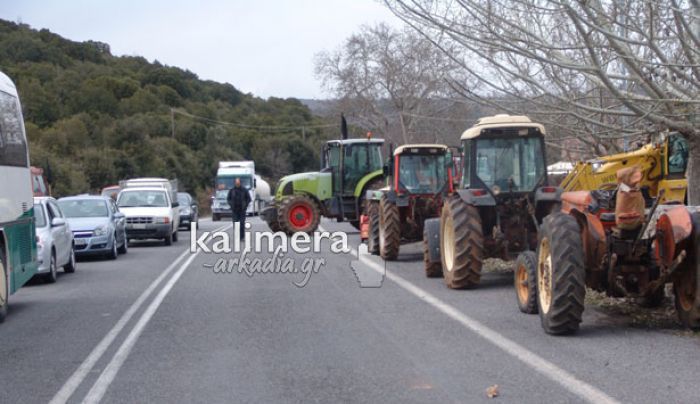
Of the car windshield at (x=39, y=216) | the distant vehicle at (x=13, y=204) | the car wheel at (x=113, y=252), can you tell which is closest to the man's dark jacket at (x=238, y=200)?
the car wheel at (x=113, y=252)

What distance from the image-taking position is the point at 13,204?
12969 mm

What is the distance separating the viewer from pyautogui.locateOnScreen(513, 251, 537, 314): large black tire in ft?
36.6

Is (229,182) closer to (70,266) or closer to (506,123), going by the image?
(70,266)

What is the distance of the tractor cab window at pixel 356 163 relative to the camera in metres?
28.2

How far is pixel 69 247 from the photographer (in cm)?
1877

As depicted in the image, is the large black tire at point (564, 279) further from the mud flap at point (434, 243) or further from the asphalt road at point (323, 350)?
the mud flap at point (434, 243)

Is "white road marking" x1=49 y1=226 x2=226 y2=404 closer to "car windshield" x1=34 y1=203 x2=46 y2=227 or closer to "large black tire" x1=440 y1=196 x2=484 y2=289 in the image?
"car windshield" x1=34 y1=203 x2=46 y2=227

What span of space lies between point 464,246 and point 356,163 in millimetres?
14342

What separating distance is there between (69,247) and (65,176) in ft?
102

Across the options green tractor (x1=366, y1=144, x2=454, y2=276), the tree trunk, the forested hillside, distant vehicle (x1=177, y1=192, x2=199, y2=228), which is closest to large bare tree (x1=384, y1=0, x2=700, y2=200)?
the tree trunk

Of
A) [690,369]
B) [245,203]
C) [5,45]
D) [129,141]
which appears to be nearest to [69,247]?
[245,203]

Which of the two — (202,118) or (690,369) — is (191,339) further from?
(202,118)

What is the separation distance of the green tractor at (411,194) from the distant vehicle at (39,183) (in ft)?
43.3

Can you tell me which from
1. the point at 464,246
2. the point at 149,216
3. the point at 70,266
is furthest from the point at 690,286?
the point at 149,216
